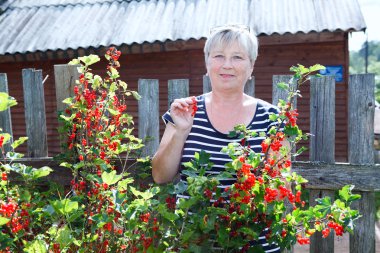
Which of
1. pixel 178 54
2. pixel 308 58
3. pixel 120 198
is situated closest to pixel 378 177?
pixel 120 198

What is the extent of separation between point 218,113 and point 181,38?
489 cm

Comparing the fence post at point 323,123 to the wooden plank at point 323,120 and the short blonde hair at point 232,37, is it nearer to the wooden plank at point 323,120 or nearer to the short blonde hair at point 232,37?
the wooden plank at point 323,120

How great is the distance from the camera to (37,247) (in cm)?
179

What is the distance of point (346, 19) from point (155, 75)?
326 centimetres

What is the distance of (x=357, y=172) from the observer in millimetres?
2787

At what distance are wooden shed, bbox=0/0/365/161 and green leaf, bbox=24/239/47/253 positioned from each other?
543 cm

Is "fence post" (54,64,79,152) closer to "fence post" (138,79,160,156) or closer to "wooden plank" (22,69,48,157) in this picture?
"wooden plank" (22,69,48,157)

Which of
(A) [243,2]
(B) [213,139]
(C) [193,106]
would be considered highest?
(A) [243,2]

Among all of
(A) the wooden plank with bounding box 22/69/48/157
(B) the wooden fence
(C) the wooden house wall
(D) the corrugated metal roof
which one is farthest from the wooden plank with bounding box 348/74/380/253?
(C) the wooden house wall

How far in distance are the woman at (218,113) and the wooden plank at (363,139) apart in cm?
87

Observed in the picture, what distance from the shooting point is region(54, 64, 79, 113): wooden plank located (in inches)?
116

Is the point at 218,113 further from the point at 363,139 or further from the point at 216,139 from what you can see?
the point at 363,139

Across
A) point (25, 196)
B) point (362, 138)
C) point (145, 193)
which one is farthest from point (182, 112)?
point (362, 138)

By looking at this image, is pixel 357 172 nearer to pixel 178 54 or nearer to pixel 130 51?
pixel 130 51
